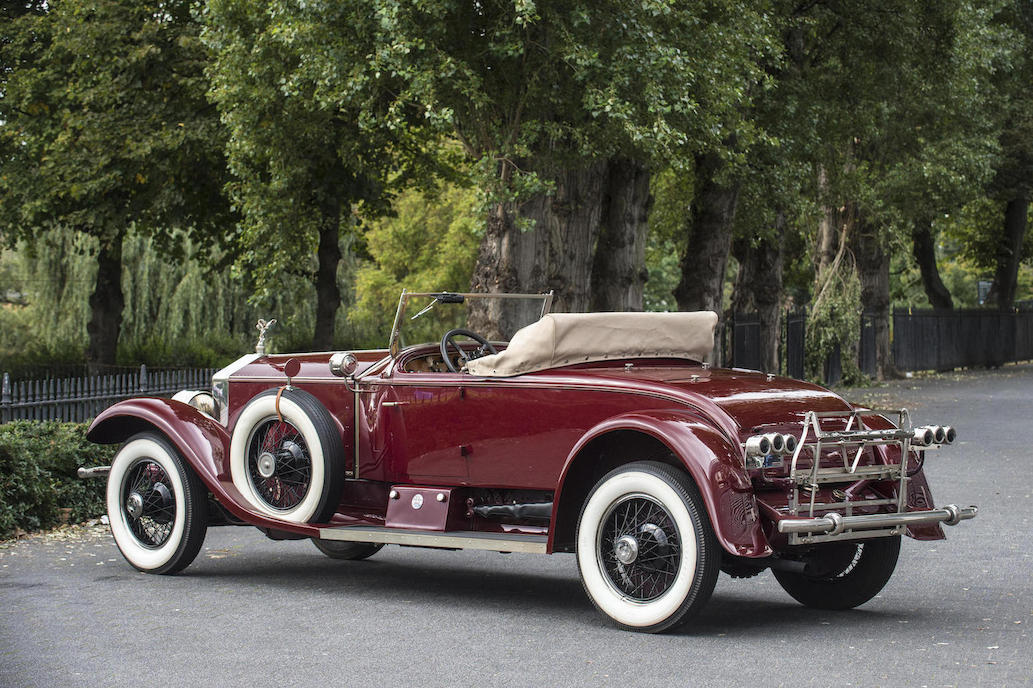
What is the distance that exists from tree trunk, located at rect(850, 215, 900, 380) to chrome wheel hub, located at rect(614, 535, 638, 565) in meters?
24.9

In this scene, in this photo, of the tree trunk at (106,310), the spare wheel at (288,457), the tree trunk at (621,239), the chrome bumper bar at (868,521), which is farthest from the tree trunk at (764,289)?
the chrome bumper bar at (868,521)

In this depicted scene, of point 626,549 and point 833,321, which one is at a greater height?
point 833,321

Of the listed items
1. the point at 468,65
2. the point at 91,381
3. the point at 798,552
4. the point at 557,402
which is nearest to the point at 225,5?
the point at 468,65

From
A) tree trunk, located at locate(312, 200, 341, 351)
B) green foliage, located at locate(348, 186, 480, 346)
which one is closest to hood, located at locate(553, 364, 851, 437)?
tree trunk, located at locate(312, 200, 341, 351)

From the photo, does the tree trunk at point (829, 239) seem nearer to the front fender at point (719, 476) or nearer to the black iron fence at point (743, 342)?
the black iron fence at point (743, 342)

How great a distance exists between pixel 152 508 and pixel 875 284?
26745mm

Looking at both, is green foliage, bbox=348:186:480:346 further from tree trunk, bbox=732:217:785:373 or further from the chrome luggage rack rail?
the chrome luggage rack rail

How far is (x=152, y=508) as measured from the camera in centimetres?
845

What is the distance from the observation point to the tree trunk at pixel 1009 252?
130 feet

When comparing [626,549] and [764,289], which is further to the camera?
[764,289]

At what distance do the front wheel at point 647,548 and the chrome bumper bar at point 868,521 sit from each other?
0.41 m

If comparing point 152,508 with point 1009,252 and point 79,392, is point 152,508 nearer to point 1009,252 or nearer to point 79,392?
point 79,392

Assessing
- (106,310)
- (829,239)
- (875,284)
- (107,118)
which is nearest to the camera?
(107,118)

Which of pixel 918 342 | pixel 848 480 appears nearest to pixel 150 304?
pixel 918 342
